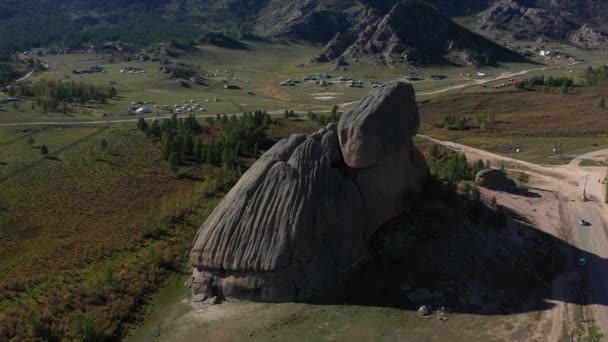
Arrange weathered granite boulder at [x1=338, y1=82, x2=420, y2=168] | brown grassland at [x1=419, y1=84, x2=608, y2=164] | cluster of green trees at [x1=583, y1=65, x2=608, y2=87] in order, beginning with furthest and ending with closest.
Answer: cluster of green trees at [x1=583, y1=65, x2=608, y2=87] → brown grassland at [x1=419, y1=84, x2=608, y2=164] → weathered granite boulder at [x1=338, y1=82, x2=420, y2=168]

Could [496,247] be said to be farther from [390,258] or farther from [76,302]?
[76,302]

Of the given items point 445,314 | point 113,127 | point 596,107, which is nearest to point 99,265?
point 445,314

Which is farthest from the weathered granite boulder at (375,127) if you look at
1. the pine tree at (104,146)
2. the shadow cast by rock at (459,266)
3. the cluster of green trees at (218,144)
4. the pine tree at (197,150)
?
the pine tree at (104,146)

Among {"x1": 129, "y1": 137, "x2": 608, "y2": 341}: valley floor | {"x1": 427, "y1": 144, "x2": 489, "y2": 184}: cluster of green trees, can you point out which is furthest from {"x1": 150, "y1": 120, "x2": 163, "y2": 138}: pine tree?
{"x1": 129, "y1": 137, "x2": 608, "y2": 341}: valley floor

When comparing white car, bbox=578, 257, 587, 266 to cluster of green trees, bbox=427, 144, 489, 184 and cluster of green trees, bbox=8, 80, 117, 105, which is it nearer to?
cluster of green trees, bbox=427, 144, 489, 184

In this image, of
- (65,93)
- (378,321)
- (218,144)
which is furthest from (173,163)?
(65,93)

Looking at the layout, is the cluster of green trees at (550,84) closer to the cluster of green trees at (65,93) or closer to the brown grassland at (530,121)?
the brown grassland at (530,121)

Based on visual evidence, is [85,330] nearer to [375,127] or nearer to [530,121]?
[375,127]
